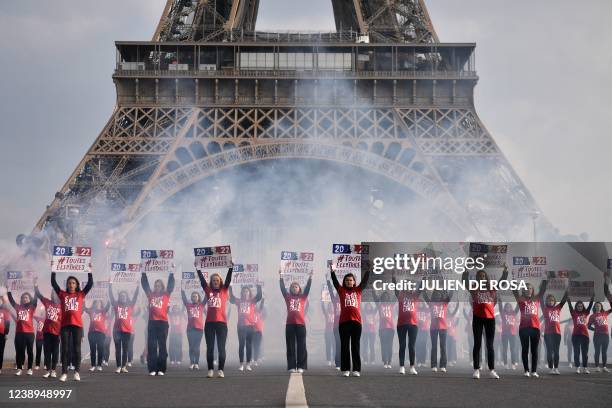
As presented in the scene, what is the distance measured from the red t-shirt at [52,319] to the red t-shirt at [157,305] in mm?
1655

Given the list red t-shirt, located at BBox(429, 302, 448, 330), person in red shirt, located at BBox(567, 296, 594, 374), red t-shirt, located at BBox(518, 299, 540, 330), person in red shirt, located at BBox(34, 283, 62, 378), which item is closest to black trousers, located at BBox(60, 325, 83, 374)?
person in red shirt, located at BBox(34, 283, 62, 378)

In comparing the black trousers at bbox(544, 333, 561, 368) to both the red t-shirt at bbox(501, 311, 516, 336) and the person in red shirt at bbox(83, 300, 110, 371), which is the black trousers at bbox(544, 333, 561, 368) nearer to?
the red t-shirt at bbox(501, 311, 516, 336)

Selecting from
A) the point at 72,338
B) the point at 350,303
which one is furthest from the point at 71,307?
the point at 350,303

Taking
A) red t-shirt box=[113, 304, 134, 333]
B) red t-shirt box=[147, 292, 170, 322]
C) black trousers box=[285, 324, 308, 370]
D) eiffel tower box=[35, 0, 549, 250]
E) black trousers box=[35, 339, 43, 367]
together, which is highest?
eiffel tower box=[35, 0, 549, 250]

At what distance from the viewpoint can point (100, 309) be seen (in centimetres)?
2273

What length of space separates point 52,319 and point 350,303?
Answer: 583cm

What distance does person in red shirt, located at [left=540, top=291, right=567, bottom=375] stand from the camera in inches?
801

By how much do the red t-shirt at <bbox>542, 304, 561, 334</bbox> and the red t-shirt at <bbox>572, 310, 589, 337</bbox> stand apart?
45.3 inches

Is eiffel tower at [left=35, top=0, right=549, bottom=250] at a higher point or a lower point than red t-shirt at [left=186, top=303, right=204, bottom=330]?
higher

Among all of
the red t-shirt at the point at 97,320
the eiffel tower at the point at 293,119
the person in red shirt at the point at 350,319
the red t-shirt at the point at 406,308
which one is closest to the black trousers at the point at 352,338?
the person in red shirt at the point at 350,319

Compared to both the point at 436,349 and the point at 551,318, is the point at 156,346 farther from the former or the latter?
the point at 551,318

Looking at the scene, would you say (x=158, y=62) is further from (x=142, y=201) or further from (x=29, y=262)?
(x=29, y=262)

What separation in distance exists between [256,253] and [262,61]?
14986 millimetres

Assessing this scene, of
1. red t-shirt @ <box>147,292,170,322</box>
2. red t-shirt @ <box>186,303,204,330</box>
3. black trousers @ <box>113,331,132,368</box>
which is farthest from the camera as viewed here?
red t-shirt @ <box>186,303,204,330</box>
